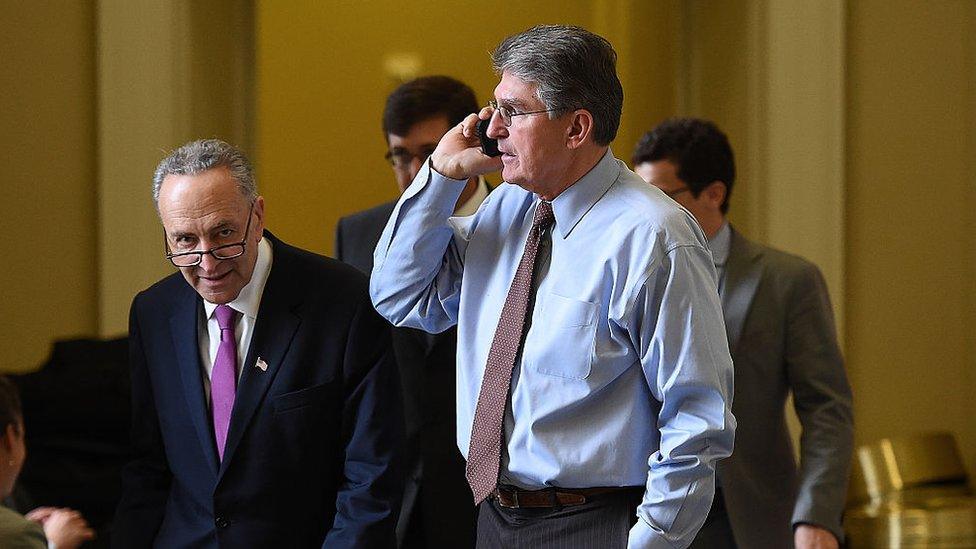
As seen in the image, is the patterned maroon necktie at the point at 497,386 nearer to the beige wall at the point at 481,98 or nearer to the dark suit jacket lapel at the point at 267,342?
the dark suit jacket lapel at the point at 267,342

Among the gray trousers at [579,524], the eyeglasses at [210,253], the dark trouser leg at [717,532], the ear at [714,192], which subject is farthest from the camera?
the ear at [714,192]

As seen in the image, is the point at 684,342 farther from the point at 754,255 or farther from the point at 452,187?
the point at 754,255

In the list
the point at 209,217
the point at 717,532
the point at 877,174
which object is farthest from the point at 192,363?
the point at 877,174

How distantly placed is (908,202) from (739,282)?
2.78 meters

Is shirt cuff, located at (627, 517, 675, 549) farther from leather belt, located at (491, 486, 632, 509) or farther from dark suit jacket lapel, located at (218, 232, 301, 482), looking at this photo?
dark suit jacket lapel, located at (218, 232, 301, 482)

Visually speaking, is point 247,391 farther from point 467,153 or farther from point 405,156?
point 405,156

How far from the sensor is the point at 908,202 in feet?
18.0

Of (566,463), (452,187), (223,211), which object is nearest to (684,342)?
(566,463)

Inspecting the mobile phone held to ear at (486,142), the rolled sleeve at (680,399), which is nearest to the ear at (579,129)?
the mobile phone held to ear at (486,142)

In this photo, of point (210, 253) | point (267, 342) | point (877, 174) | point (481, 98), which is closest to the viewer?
point (210, 253)

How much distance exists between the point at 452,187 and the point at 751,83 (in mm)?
3338

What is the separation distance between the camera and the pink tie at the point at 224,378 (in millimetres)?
2393

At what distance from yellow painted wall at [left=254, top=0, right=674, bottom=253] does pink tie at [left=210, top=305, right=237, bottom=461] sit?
3.09 meters

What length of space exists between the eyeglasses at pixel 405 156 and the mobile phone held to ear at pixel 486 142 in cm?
82
